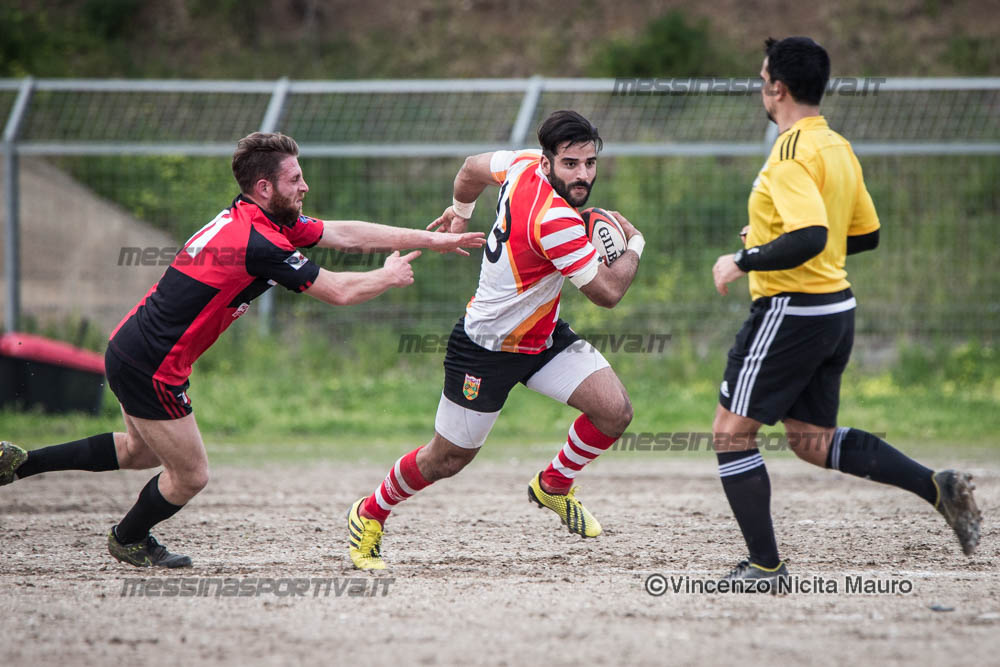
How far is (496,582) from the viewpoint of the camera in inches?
199

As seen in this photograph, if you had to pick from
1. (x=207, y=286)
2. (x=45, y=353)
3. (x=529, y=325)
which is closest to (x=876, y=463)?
(x=529, y=325)

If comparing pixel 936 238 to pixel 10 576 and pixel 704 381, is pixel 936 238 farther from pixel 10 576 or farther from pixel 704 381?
pixel 10 576

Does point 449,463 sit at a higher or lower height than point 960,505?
lower

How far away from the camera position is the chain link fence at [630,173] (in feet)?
39.2

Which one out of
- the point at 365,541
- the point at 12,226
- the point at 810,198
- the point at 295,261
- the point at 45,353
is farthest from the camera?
the point at 12,226

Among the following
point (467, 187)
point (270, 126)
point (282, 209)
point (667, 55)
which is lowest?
point (282, 209)

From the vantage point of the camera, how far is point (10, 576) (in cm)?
526

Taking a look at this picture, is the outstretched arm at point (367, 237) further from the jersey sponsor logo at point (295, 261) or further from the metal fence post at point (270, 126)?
the metal fence post at point (270, 126)

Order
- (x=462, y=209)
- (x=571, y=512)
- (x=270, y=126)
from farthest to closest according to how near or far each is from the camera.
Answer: (x=270, y=126), (x=462, y=209), (x=571, y=512)

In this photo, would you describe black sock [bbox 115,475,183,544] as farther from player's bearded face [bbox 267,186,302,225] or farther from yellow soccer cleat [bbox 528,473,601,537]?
yellow soccer cleat [bbox 528,473,601,537]

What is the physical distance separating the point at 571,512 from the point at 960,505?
207 centimetres

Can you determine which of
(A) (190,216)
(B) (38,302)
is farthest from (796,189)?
(B) (38,302)

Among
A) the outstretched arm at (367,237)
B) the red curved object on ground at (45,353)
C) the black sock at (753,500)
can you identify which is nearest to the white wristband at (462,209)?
the outstretched arm at (367,237)

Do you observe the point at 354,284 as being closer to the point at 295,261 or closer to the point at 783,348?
the point at 295,261
